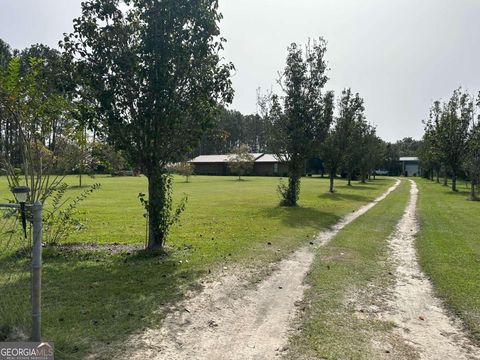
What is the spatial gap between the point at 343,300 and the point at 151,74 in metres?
5.98

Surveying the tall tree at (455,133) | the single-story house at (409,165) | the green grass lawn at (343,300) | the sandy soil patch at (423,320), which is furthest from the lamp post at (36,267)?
the single-story house at (409,165)

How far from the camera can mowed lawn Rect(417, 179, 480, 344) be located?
5.96 meters

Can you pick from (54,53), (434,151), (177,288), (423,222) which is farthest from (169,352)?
(434,151)

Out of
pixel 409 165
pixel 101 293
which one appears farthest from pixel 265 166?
pixel 101 293

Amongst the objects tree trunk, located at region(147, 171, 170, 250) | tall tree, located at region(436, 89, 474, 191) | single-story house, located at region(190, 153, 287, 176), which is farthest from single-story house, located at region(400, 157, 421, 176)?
tree trunk, located at region(147, 171, 170, 250)

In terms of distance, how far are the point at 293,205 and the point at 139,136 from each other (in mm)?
13110

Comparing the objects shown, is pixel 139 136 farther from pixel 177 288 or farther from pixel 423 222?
pixel 423 222

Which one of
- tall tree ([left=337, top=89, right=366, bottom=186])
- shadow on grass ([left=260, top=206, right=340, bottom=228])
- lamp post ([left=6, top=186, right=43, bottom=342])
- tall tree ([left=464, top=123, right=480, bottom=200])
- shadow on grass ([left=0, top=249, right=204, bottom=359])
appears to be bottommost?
shadow on grass ([left=0, top=249, right=204, bottom=359])

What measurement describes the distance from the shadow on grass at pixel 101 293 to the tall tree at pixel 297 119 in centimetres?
1333

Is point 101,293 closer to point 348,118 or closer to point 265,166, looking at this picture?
point 348,118

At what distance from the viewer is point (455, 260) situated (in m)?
8.91

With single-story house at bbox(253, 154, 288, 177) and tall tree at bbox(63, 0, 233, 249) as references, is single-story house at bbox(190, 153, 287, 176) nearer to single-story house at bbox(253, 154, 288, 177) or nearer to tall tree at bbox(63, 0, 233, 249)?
single-story house at bbox(253, 154, 288, 177)

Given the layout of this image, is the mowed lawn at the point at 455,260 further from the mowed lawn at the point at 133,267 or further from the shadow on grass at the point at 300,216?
the shadow on grass at the point at 300,216

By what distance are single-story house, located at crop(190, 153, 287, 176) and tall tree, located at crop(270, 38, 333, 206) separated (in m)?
50.3
